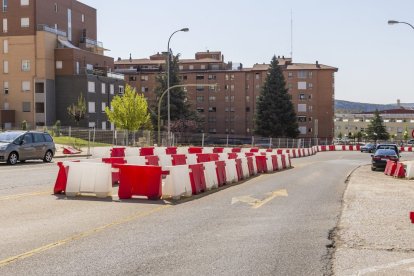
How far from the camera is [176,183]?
13625 mm

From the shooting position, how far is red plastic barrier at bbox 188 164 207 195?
14.7m

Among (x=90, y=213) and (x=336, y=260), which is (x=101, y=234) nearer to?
(x=90, y=213)

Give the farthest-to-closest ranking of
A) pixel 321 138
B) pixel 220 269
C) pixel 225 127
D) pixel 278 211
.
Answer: pixel 225 127, pixel 321 138, pixel 278 211, pixel 220 269

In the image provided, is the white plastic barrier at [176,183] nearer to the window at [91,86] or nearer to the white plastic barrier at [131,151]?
the white plastic barrier at [131,151]

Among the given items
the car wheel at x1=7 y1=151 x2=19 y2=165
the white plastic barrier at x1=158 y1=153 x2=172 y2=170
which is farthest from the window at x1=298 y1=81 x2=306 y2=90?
the white plastic barrier at x1=158 y1=153 x2=172 y2=170

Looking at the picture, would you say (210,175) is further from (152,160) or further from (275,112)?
(275,112)

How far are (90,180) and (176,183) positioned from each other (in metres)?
2.08

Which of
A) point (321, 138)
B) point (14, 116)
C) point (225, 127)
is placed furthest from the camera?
point (225, 127)

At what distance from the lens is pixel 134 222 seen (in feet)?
32.9

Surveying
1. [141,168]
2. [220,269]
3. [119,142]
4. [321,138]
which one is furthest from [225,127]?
[220,269]

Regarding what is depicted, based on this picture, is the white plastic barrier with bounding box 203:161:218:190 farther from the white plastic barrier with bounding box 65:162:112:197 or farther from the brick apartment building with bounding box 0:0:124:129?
the brick apartment building with bounding box 0:0:124:129

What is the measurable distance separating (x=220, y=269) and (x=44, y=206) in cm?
639

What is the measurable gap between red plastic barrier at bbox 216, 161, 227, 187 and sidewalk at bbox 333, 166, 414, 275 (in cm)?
431

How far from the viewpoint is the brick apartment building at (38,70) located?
7175cm
